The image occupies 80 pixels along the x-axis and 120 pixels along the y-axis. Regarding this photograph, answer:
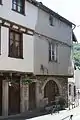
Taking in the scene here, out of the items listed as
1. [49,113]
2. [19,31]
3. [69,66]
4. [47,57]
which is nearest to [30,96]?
[49,113]

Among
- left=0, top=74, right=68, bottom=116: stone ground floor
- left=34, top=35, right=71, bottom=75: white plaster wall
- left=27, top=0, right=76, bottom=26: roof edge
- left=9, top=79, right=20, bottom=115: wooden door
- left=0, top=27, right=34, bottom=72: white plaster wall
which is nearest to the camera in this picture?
left=0, top=27, right=34, bottom=72: white plaster wall

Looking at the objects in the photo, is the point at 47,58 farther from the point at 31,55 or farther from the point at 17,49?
the point at 17,49

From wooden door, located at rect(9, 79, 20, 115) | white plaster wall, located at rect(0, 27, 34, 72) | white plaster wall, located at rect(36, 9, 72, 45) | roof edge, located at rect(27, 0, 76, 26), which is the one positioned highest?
roof edge, located at rect(27, 0, 76, 26)

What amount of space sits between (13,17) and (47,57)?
6.08 meters

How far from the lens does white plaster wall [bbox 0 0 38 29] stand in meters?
20.8

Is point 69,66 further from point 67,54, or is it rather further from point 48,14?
point 48,14

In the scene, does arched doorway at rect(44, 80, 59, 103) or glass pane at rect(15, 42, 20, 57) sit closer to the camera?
glass pane at rect(15, 42, 20, 57)

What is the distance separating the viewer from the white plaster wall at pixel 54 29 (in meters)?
25.8

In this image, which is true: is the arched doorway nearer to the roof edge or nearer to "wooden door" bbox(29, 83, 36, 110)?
"wooden door" bbox(29, 83, 36, 110)

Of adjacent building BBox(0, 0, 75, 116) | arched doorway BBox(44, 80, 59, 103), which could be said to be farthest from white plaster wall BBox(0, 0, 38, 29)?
arched doorway BBox(44, 80, 59, 103)

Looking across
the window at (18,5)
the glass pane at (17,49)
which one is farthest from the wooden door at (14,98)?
the window at (18,5)

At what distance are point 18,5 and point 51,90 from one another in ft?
30.4

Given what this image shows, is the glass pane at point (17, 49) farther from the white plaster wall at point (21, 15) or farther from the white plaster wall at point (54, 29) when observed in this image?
the white plaster wall at point (54, 29)

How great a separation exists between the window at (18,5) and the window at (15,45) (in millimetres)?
1589
